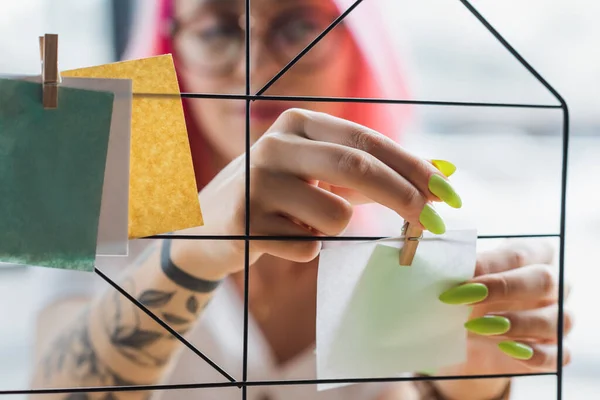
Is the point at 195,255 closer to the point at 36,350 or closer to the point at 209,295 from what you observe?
the point at 209,295

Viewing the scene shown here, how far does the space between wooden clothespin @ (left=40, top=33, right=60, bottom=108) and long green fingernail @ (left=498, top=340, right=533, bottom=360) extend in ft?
1.59

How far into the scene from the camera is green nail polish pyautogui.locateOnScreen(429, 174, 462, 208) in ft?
1.78

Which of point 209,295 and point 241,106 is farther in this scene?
point 241,106

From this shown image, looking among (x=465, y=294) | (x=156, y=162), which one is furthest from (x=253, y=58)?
(x=465, y=294)

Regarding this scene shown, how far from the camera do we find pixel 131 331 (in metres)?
0.64

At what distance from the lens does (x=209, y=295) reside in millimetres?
641

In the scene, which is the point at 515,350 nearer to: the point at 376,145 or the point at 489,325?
the point at 489,325

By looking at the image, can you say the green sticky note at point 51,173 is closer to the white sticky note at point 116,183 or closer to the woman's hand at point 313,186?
the white sticky note at point 116,183

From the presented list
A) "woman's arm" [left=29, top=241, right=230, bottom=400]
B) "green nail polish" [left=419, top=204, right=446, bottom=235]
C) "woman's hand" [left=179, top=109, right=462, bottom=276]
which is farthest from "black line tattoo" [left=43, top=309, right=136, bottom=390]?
"green nail polish" [left=419, top=204, right=446, bottom=235]

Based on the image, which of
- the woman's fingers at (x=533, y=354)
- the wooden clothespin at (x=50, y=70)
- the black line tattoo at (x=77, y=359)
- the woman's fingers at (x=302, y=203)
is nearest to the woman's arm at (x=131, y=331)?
the black line tattoo at (x=77, y=359)

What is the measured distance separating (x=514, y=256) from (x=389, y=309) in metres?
0.16

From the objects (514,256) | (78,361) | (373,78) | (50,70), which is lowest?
(78,361)

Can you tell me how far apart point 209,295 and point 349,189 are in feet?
0.62

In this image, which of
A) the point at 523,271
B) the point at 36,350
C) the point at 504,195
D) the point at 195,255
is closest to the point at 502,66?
the point at 504,195
